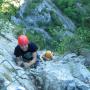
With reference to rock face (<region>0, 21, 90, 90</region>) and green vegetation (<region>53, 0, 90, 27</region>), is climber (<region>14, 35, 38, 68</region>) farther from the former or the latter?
green vegetation (<region>53, 0, 90, 27</region>)

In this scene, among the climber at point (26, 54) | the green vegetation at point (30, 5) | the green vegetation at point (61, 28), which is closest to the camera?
the climber at point (26, 54)

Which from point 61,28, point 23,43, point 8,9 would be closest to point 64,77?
point 23,43

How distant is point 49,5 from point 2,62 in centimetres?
1110

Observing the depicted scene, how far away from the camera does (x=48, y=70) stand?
9.16 metres

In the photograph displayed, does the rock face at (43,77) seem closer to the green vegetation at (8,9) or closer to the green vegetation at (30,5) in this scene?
the green vegetation at (8,9)

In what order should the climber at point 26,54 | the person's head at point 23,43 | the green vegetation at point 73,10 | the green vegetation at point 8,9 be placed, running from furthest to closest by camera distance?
the green vegetation at point 73,10 → the green vegetation at point 8,9 → the climber at point 26,54 → the person's head at point 23,43

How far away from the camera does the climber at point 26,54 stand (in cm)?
979

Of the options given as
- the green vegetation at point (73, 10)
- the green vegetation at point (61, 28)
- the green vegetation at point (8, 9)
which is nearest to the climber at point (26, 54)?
the green vegetation at point (61, 28)

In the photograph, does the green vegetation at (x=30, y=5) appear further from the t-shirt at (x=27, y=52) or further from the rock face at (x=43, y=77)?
the t-shirt at (x=27, y=52)

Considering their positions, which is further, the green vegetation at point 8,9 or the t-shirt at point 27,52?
the green vegetation at point 8,9

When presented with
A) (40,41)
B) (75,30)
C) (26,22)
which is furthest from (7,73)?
Result: (75,30)

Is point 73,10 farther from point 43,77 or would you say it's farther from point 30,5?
point 43,77

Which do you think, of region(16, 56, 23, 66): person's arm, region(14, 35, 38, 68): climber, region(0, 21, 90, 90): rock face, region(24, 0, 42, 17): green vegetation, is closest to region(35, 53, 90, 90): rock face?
region(0, 21, 90, 90): rock face

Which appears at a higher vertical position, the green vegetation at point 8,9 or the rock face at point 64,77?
the green vegetation at point 8,9
